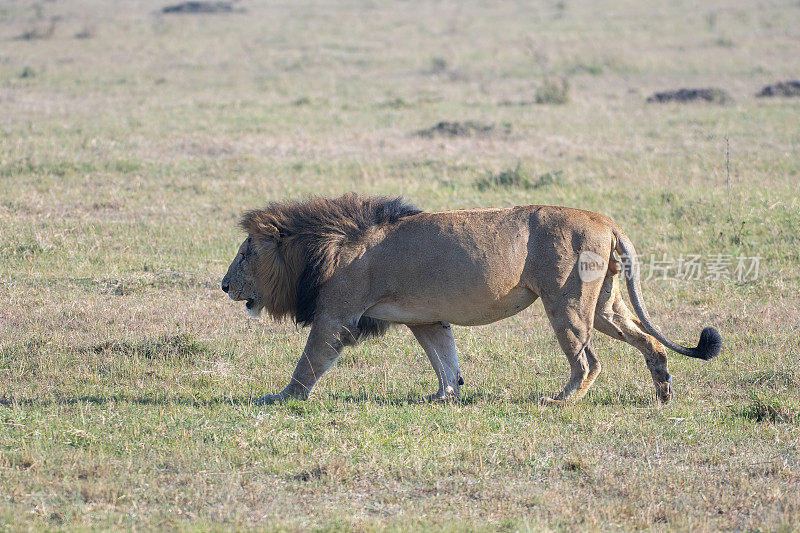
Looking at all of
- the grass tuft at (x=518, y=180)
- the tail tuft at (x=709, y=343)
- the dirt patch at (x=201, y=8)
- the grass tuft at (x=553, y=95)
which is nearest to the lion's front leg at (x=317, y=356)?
the tail tuft at (x=709, y=343)

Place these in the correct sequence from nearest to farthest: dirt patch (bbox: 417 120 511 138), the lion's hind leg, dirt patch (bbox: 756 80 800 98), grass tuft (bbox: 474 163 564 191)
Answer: the lion's hind leg → grass tuft (bbox: 474 163 564 191) → dirt patch (bbox: 417 120 511 138) → dirt patch (bbox: 756 80 800 98)

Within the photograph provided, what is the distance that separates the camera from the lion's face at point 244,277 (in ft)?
23.2

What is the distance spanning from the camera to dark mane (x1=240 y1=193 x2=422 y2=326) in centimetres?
674

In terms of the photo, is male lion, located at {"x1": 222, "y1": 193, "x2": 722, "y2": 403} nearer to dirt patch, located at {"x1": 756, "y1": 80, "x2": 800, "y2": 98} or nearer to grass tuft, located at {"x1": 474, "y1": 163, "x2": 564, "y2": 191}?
grass tuft, located at {"x1": 474, "y1": 163, "x2": 564, "y2": 191}

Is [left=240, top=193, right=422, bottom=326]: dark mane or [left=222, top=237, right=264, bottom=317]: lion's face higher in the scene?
[left=240, top=193, right=422, bottom=326]: dark mane

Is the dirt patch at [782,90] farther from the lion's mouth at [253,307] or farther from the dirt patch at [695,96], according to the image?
the lion's mouth at [253,307]

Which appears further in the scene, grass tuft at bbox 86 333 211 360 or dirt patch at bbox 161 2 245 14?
dirt patch at bbox 161 2 245 14

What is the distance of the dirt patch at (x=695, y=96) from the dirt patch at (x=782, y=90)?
1155 millimetres

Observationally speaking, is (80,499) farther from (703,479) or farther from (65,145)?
(65,145)

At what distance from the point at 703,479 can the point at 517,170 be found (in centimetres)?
909

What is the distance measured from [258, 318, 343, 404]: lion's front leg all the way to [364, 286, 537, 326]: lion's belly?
326 mm

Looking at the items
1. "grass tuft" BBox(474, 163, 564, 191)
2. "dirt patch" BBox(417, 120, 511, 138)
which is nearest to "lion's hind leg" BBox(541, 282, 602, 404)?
"grass tuft" BBox(474, 163, 564, 191)

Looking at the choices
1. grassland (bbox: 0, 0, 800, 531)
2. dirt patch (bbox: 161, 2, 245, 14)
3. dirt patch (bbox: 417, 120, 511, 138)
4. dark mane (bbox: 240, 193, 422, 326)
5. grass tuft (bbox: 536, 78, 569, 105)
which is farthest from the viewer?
dirt patch (bbox: 161, 2, 245, 14)

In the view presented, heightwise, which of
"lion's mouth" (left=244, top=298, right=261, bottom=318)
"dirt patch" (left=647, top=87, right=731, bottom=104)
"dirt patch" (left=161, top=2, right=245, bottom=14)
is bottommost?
"dirt patch" (left=647, top=87, right=731, bottom=104)
